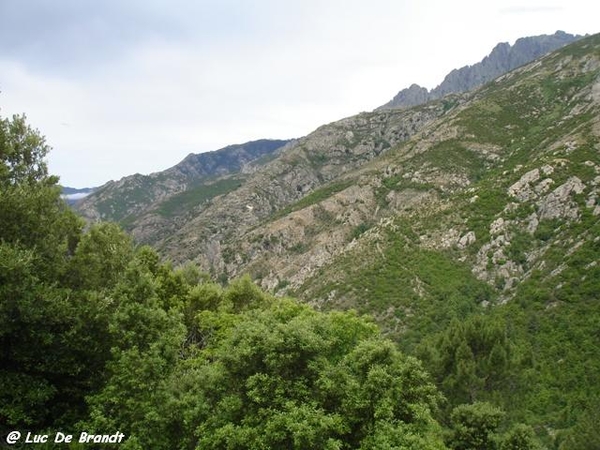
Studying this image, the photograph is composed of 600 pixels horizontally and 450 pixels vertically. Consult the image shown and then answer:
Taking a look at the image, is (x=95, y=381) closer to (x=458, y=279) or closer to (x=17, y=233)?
(x=17, y=233)

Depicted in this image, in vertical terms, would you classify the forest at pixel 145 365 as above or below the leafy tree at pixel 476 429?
above

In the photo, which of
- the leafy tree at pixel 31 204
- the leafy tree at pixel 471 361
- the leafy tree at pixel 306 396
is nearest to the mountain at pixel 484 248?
the leafy tree at pixel 471 361

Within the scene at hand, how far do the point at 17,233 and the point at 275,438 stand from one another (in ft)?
51.3

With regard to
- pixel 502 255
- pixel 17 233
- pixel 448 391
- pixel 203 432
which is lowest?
pixel 448 391

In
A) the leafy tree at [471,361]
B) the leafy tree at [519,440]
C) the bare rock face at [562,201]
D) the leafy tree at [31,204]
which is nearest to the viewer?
the leafy tree at [31,204]

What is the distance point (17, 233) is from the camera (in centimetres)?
2077

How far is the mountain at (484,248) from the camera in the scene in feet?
128

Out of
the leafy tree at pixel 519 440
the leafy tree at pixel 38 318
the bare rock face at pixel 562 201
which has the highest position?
the leafy tree at pixel 38 318

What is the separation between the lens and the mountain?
39.0m

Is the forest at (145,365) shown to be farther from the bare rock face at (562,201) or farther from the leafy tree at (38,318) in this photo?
the bare rock face at (562,201)

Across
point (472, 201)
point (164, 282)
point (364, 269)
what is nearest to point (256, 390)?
point (164, 282)

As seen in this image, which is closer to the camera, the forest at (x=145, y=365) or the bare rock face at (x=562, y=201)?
the forest at (x=145, y=365)

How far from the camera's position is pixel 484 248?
6831 centimetres

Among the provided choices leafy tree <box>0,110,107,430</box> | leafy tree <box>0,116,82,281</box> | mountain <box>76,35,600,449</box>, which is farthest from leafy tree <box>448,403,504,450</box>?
leafy tree <box>0,116,82,281</box>
